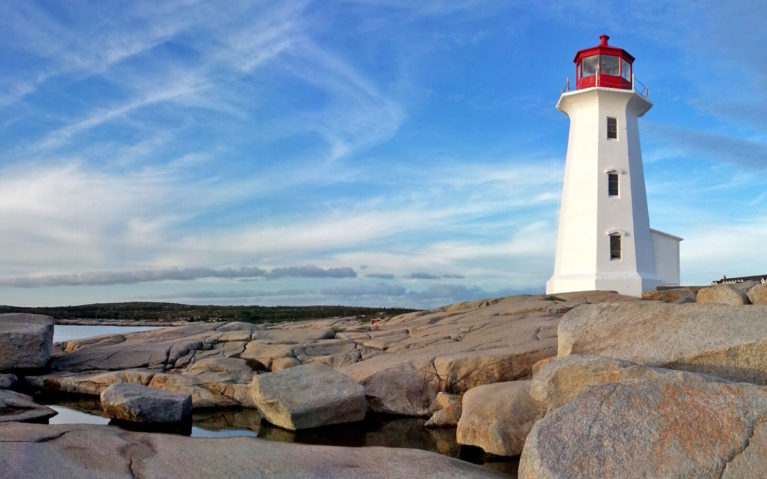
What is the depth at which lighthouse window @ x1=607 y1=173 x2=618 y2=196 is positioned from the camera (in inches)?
975

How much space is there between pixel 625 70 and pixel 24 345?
24106 mm

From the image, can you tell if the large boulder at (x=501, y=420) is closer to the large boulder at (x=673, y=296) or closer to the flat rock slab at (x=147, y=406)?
the flat rock slab at (x=147, y=406)

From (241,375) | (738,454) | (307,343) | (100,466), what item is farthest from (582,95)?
(100,466)

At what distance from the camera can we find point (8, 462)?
243 inches

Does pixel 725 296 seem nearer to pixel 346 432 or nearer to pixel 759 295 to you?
pixel 759 295

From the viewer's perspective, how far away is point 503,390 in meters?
9.37

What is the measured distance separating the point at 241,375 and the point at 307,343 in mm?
2989

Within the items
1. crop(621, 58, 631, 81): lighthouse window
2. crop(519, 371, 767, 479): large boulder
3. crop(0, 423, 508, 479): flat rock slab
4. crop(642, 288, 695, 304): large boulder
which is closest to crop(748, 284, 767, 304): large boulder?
crop(519, 371, 767, 479): large boulder

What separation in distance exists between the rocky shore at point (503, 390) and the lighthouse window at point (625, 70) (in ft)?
45.7

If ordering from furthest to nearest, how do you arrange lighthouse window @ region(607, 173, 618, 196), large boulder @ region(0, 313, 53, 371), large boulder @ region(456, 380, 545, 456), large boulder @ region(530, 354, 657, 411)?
lighthouse window @ region(607, 173, 618, 196) → large boulder @ region(0, 313, 53, 371) → large boulder @ region(456, 380, 545, 456) → large boulder @ region(530, 354, 657, 411)

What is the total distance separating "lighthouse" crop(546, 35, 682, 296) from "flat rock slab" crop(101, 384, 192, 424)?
17742mm

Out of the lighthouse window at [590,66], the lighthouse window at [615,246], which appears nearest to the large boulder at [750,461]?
the lighthouse window at [615,246]

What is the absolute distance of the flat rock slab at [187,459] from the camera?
6.30m

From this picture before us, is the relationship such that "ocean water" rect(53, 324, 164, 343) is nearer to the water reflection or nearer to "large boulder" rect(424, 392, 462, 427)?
the water reflection
